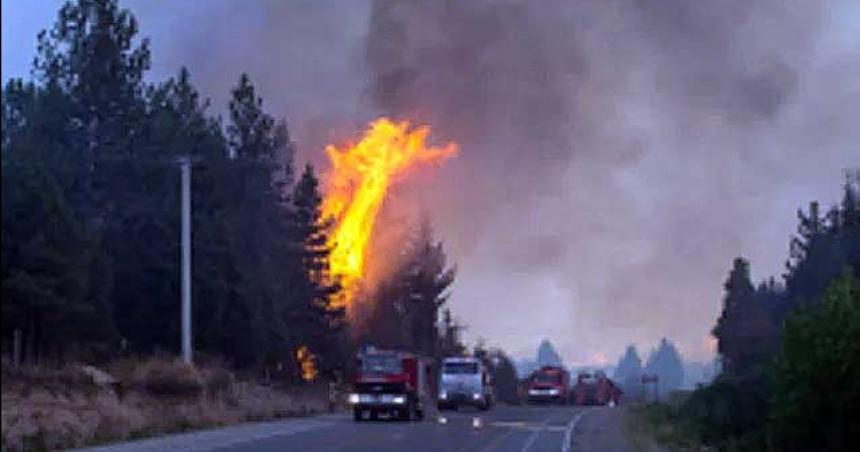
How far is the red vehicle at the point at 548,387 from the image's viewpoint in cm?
9369

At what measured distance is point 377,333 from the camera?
9906 centimetres

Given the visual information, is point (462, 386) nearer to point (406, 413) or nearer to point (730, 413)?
point (406, 413)

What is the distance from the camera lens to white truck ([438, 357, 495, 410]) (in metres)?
72.2

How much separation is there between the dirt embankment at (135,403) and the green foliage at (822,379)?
1035 centimetres

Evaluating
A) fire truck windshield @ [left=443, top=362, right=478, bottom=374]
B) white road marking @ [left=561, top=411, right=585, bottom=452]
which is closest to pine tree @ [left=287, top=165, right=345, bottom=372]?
fire truck windshield @ [left=443, top=362, right=478, bottom=374]

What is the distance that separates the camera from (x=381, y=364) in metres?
54.7

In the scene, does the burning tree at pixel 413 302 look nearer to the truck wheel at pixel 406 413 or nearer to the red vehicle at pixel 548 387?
the red vehicle at pixel 548 387

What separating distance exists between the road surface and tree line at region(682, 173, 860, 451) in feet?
9.62

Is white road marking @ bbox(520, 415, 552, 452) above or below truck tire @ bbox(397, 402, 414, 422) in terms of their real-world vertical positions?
below

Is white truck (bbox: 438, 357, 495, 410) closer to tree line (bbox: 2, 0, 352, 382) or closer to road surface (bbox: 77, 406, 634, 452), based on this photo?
tree line (bbox: 2, 0, 352, 382)

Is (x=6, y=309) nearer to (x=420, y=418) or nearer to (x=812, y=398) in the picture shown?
(x=812, y=398)

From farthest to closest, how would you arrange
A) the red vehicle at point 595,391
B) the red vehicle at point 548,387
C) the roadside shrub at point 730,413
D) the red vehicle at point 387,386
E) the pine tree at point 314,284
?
the red vehicle at point 595,391 → the red vehicle at point 548,387 → the pine tree at point 314,284 → the red vehicle at point 387,386 → the roadside shrub at point 730,413

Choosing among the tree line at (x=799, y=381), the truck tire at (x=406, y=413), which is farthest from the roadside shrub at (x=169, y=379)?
the tree line at (x=799, y=381)

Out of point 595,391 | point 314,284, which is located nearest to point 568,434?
point 314,284
